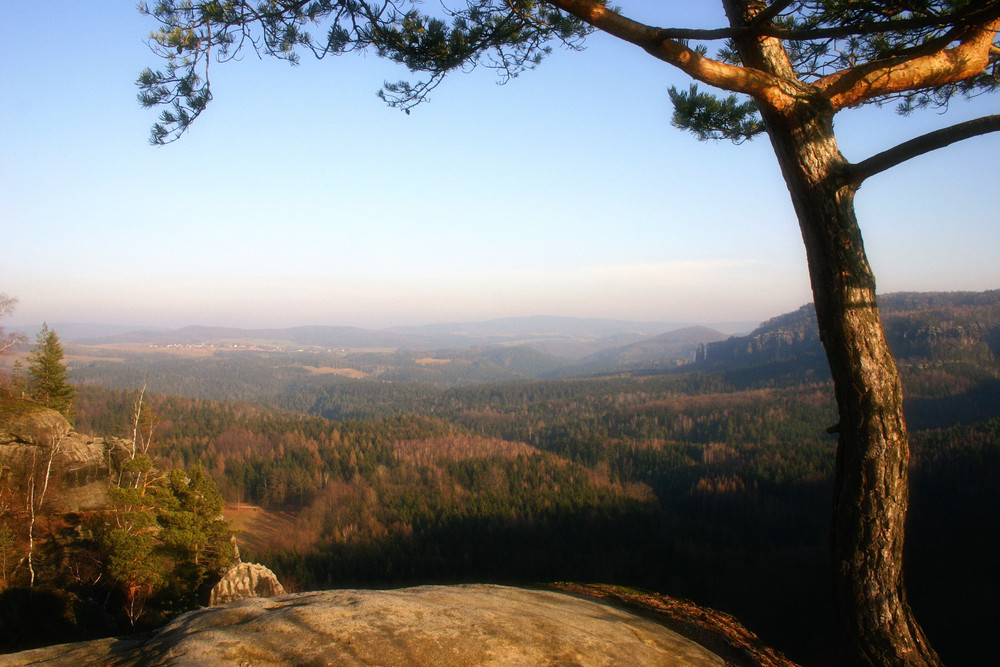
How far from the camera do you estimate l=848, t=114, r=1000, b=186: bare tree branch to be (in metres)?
3.68

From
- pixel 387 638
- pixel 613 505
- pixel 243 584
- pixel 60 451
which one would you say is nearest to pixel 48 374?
pixel 60 451

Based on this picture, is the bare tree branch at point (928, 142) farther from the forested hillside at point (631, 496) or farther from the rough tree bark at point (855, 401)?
the forested hillside at point (631, 496)

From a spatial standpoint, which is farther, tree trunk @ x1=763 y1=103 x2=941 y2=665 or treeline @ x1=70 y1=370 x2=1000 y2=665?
treeline @ x1=70 y1=370 x2=1000 y2=665

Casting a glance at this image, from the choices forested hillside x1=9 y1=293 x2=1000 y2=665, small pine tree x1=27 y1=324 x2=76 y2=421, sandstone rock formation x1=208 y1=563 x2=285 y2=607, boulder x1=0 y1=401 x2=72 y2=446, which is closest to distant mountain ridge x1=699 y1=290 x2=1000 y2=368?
forested hillside x1=9 y1=293 x2=1000 y2=665

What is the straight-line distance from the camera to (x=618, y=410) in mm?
116562

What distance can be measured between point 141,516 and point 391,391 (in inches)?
6369

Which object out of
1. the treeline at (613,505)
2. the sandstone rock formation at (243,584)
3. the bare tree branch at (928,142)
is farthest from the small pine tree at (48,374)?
the bare tree branch at (928,142)

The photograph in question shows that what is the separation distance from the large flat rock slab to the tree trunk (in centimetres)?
138

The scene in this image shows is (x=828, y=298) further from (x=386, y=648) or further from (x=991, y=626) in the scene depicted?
(x=991, y=626)

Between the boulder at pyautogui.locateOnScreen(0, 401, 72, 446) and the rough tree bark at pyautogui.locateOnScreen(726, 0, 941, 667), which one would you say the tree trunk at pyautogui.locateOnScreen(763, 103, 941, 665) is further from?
the boulder at pyautogui.locateOnScreen(0, 401, 72, 446)

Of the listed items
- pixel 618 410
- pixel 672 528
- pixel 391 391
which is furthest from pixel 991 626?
pixel 391 391

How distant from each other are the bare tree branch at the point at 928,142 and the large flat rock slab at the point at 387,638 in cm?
442

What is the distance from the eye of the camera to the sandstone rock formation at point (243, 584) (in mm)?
17703

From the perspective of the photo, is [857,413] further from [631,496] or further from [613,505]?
[631,496]
